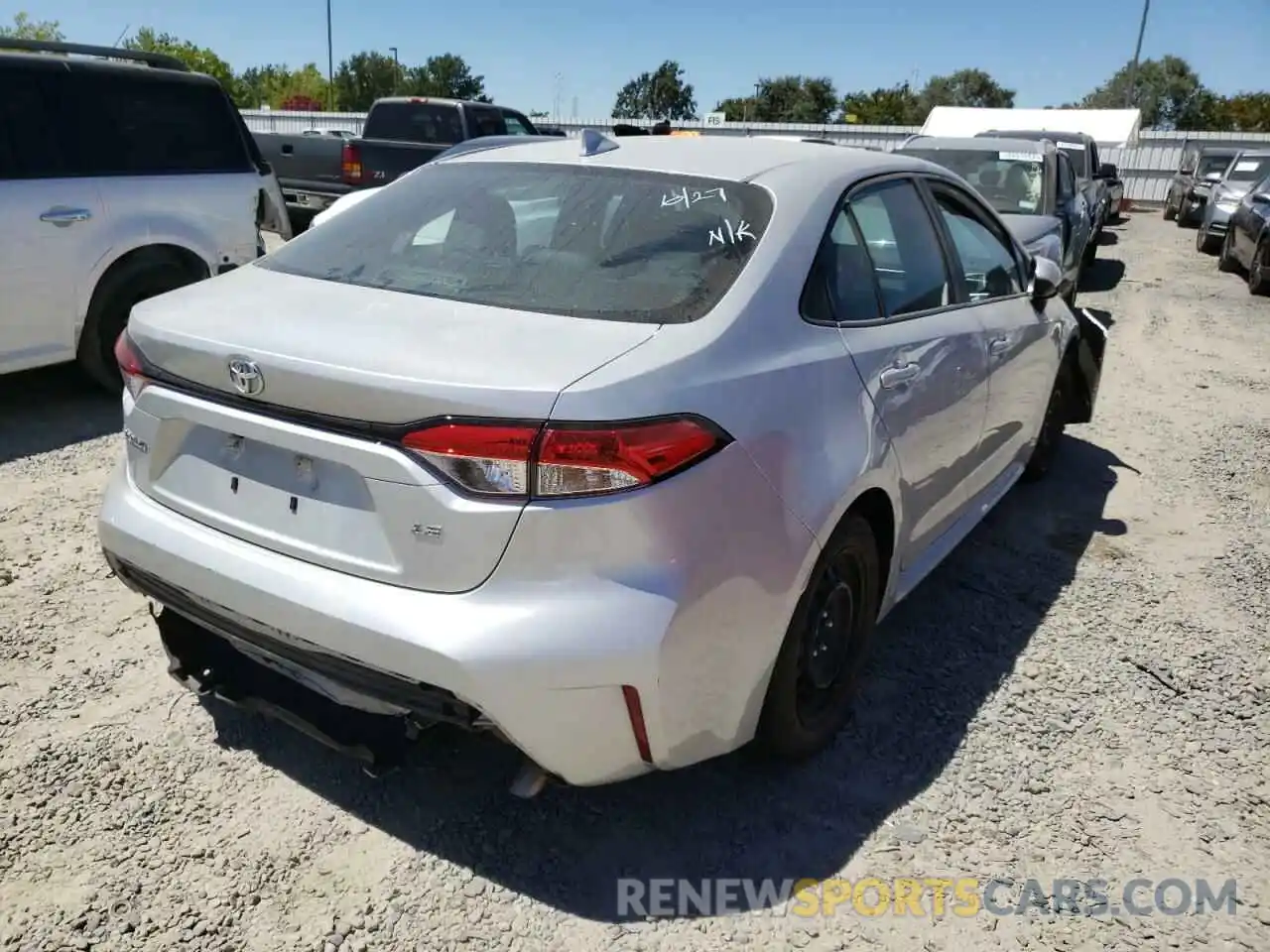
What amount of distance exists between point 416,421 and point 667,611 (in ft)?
2.16

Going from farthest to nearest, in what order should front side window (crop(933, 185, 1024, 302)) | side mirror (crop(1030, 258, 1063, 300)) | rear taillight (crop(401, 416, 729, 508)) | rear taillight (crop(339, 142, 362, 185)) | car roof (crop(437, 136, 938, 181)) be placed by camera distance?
rear taillight (crop(339, 142, 362, 185)) → side mirror (crop(1030, 258, 1063, 300)) → front side window (crop(933, 185, 1024, 302)) → car roof (crop(437, 136, 938, 181)) → rear taillight (crop(401, 416, 729, 508))

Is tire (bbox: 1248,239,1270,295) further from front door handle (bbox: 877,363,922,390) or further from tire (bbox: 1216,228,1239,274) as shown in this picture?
front door handle (bbox: 877,363,922,390)

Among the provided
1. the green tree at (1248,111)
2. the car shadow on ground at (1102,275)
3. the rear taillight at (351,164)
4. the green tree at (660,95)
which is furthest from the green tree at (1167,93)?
the rear taillight at (351,164)

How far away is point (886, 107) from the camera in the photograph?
67562 mm

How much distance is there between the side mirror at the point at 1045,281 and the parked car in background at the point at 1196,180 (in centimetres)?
1772

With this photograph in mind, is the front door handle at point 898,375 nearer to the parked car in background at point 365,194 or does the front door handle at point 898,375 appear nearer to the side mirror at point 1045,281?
the side mirror at point 1045,281

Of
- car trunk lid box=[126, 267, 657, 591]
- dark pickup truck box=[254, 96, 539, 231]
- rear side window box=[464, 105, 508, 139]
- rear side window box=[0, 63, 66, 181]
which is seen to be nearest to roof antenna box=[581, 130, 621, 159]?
car trunk lid box=[126, 267, 657, 591]

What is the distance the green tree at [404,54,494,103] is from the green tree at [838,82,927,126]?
28.4 m

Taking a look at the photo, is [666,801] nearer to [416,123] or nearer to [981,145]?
[981,145]

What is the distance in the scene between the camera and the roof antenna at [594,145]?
325 cm

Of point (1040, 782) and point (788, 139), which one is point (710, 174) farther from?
point (1040, 782)

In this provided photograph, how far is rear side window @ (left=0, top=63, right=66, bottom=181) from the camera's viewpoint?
5.29 m

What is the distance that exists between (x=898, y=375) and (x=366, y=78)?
81320 millimetres

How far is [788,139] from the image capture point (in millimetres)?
3514
